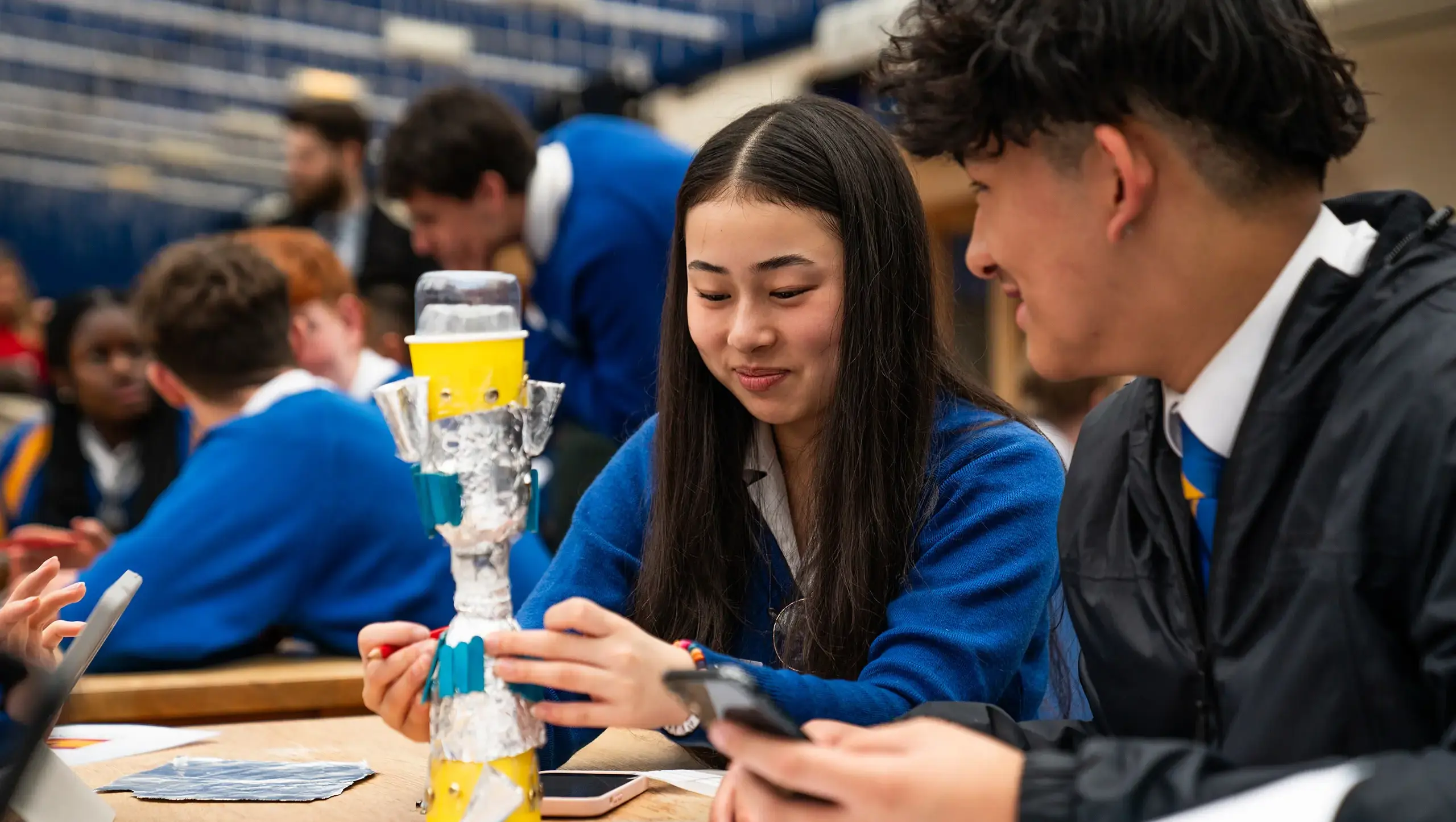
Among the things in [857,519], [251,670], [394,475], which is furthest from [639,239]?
[857,519]

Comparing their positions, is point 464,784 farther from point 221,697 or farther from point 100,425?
point 100,425

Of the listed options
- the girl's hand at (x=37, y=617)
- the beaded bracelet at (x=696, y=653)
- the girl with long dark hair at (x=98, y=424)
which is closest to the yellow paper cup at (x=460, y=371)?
the beaded bracelet at (x=696, y=653)

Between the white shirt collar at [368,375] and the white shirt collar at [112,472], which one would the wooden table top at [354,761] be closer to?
the white shirt collar at [368,375]

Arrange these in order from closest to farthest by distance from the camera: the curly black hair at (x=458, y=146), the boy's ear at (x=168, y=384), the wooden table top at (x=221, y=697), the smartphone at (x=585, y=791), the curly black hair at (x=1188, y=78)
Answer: the curly black hair at (x=1188, y=78), the smartphone at (x=585, y=791), the wooden table top at (x=221, y=697), the boy's ear at (x=168, y=384), the curly black hair at (x=458, y=146)

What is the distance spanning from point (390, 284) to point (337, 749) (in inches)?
103

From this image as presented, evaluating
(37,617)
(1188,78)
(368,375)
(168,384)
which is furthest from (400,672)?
(368,375)

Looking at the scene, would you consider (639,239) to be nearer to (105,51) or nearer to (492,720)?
(492,720)

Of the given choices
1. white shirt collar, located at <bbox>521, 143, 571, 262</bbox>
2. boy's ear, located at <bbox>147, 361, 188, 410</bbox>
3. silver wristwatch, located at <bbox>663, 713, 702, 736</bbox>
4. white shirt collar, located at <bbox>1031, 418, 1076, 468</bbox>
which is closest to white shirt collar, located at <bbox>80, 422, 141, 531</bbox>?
boy's ear, located at <bbox>147, 361, 188, 410</bbox>

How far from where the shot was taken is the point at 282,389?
8.22 feet

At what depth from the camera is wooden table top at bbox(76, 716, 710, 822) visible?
4.09ft

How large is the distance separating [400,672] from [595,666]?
0.95 feet

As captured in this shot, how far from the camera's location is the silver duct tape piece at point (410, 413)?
1101 millimetres

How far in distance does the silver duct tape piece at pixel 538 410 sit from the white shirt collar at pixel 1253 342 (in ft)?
1.65

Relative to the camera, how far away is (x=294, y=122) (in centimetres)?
448
